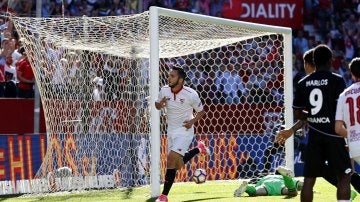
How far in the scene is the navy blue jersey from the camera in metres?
9.22

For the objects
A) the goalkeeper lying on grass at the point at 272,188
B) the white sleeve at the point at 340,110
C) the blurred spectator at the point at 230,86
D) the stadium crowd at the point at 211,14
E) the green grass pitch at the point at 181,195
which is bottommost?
the green grass pitch at the point at 181,195

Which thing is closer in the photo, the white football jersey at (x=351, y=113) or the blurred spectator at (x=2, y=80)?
the white football jersey at (x=351, y=113)

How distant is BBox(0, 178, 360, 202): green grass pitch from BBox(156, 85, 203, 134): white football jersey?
1045mm

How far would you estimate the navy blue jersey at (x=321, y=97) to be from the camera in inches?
363

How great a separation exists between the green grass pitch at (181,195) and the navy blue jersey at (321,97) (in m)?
3.03

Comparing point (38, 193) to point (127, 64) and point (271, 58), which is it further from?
point (271, 58)

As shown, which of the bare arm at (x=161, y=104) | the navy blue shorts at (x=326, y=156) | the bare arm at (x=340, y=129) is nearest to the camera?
the bare arm at (x=340, y=129)

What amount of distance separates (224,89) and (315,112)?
9884mm

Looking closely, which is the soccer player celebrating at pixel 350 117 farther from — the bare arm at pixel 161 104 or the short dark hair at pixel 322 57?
the bare arm at pixel 161 104

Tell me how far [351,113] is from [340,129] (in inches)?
8.5

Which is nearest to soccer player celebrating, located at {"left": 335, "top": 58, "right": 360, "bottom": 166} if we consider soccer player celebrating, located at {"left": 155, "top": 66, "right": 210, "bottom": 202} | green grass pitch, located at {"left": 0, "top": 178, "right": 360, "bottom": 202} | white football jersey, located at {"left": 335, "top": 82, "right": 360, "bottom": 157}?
white football jersey, located at {"left": 335, "top": 82, "right": 360, "bottom": 157}

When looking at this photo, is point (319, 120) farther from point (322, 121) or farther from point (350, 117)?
point (350, 117)

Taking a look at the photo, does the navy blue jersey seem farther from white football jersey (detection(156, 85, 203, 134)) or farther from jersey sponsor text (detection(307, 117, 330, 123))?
white football jersey (detection(156, 85, 203, 134))

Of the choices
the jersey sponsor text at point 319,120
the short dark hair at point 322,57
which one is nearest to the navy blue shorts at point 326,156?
the jersey sponsor text at point 319,120
